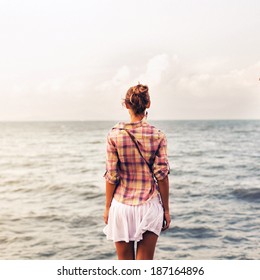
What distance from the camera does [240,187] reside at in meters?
9.73

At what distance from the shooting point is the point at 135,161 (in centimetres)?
222

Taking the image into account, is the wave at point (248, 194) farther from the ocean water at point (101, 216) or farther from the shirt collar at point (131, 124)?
the shirt collar at point (131, 124)

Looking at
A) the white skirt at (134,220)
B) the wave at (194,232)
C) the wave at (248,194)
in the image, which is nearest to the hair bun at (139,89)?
the white skirt at (134,220)

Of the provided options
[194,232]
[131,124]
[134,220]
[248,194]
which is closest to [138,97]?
[131,124]

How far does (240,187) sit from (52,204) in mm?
4414

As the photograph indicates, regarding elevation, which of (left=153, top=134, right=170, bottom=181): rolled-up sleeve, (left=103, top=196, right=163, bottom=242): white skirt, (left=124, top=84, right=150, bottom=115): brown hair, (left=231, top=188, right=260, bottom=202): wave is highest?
(left=124, top=84, right=150, bottom=115): brown hair

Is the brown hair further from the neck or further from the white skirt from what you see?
the white skirt

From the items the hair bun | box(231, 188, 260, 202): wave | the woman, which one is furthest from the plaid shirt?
A: box(231, 188, 260, 202): wave

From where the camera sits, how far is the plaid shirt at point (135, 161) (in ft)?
7.22

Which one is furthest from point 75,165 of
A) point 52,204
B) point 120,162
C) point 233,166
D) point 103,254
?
point 120,162

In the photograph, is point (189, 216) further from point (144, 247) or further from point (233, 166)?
point (233, 166)

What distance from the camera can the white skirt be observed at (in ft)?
7.42

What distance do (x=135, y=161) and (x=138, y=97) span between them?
35cm

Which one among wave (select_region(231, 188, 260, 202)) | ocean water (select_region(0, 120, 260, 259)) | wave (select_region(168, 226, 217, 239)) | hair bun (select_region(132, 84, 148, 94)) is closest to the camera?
hair bun (select_region(132, 84, 148, 94))
